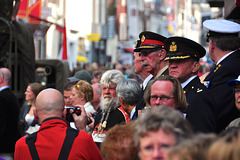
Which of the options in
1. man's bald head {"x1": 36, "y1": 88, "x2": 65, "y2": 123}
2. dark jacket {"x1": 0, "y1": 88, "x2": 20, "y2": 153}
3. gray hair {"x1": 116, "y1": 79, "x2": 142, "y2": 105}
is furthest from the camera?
dark jacket {"x1": 0, "y1": 88, "x2": 20, "y2": 153}

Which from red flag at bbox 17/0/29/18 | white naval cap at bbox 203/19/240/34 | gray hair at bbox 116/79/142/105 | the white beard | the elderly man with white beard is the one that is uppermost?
red flag at bbox 17/0/29/18

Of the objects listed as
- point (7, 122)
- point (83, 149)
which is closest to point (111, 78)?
point (7, 122)

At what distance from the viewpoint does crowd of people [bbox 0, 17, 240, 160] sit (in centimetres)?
238

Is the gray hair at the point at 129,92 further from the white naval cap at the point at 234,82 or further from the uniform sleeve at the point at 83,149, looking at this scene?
the white naval cap at the point at 234,82

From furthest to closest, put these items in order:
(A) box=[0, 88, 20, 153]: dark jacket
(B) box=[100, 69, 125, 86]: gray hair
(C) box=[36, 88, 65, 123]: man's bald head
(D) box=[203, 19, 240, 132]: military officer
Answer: (A) box=[0, 88, 20, 153]: dark jacket → (B) box=[100, 69, 125, 86]: gray hair → (D) box=[203, 19, 240, 132]: military officer → (C) box=[36, 88, 65, 123]: man's bald head

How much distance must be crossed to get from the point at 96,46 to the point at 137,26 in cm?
1651

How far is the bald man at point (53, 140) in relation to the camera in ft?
14.1

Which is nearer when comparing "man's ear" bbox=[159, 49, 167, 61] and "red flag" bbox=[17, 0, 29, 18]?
"man's ear" bbox=[159, 49, 167, 61]

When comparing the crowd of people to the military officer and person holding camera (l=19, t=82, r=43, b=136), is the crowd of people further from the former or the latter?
person holding camera (l=19, t=82, r=43, b=136)

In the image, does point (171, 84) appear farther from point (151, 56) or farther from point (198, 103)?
point (151, 56)

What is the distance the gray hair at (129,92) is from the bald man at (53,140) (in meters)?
1.41

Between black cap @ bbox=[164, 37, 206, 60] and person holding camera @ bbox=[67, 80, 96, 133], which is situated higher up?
black cap @ bbox=[164, 37, 206, 60]

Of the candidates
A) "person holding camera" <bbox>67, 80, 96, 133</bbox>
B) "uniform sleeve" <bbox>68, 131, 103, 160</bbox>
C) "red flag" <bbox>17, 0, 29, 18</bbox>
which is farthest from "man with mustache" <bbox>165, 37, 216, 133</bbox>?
"red flag" <bbox>17, 0, 29, 18</bbox>

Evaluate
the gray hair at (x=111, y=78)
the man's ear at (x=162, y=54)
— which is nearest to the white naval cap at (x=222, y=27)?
the man's ear at (x=162, y=54)
